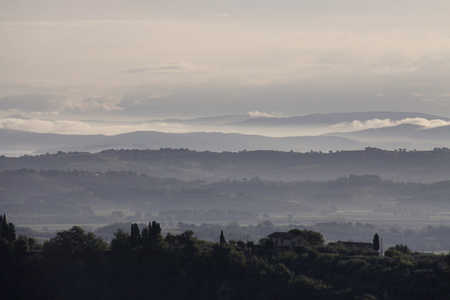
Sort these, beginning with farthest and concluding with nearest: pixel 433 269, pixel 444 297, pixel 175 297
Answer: pixel 175 297 → pixel 433 269 → pixel 444 297

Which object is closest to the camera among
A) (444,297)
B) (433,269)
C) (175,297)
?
(444,297)

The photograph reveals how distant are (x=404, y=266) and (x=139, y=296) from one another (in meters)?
49.2

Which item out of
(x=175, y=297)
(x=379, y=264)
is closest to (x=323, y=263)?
(x=379, y=264)

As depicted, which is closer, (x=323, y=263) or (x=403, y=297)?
→ (x=403, y=297)

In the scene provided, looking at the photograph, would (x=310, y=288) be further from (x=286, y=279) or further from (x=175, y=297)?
(x=175, y=297)

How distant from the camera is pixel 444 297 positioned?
16612 centimetres

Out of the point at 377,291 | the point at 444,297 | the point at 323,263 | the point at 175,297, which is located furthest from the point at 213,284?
the point at 444,297

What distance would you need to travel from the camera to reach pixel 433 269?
181 metres

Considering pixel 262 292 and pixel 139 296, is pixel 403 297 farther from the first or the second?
pixel 139 296

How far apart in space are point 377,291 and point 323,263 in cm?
2255

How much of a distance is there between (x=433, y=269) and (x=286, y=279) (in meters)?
25.3

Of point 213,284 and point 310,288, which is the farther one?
point 213,284

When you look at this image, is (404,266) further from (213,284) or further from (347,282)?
(213,284)

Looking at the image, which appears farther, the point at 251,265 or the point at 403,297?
the point at 251,265
